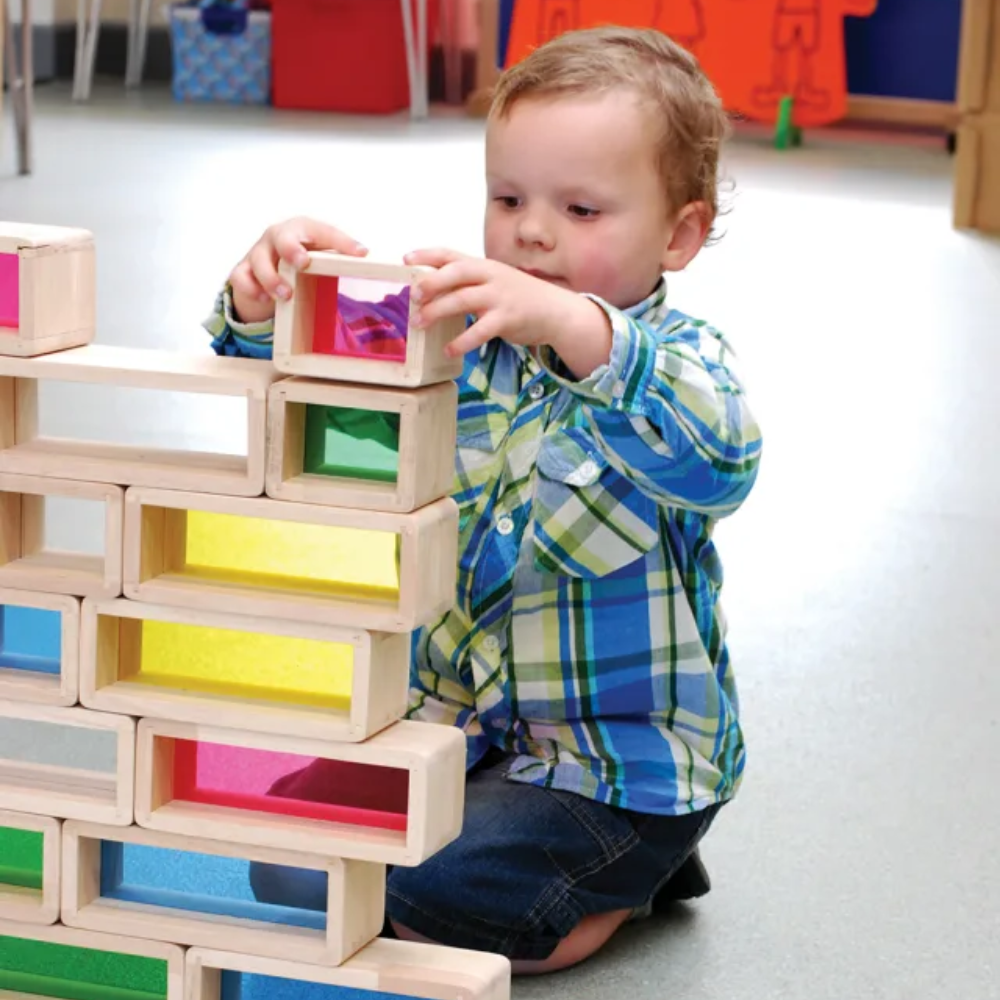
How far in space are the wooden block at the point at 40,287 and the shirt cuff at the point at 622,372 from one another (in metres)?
0.21

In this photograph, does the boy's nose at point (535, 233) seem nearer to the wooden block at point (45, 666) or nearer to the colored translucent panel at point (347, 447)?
the colored translucent panel at point (347, 447)

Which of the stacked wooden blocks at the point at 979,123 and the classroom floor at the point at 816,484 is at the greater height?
the stacked wooden blocks at the point at 979,123

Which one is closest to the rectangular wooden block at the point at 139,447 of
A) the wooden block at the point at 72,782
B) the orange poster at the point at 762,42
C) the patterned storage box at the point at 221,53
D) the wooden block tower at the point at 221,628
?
the wooden block tower at the point at 221,628

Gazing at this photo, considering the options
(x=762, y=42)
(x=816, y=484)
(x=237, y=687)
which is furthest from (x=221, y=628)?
(x=762, y=42)

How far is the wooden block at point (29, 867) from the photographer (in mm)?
843

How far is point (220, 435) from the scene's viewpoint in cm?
211

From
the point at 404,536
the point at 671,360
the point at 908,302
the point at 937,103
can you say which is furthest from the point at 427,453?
the point at 937,103

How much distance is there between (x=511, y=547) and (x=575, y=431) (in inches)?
3.2

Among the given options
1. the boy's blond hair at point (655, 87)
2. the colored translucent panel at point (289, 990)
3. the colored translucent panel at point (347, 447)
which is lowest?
the colored translucent panel at point (289, 990)

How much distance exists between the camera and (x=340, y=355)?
789 millimetres

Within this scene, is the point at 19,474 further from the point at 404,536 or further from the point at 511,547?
the point at 511,547

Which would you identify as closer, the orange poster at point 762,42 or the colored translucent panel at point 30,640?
the colored translucent panel at point 30,640

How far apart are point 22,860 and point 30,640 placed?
0.31 metres

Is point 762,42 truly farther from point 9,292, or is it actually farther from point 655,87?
point 9,292
